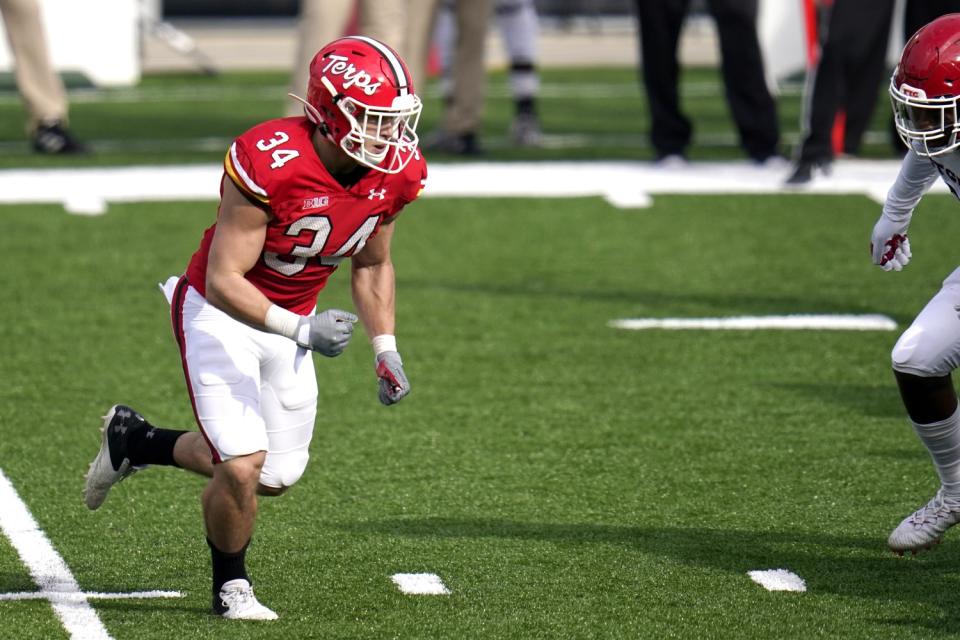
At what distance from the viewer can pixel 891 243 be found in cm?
457

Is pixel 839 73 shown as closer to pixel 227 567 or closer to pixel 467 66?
pixel 467 66

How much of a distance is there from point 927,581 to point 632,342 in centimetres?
277

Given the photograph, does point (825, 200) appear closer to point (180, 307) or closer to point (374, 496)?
point (374, 496)

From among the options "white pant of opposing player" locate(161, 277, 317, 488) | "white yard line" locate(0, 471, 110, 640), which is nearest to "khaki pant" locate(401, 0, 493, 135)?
"white yard line" locate(0, 471, 110, 640)

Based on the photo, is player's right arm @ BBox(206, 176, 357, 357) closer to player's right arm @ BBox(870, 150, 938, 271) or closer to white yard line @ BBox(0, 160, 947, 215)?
player's right arm @ BBox(870, 150, 938, 271)

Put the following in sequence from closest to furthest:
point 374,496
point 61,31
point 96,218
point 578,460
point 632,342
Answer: point 374,496 < point 578,460 < point 632,342 < point 96,218 < point 61,31

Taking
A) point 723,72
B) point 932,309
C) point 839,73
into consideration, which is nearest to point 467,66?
point 723,72

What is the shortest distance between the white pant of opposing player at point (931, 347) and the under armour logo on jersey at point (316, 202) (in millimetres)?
1403

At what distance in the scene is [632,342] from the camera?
22.7ft

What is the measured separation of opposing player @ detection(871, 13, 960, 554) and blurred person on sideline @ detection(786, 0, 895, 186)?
463cm

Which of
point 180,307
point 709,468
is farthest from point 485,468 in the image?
point 180,307

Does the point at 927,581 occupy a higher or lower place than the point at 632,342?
higher

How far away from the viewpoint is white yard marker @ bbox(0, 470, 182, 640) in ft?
12.8

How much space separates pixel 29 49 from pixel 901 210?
22.4ft
